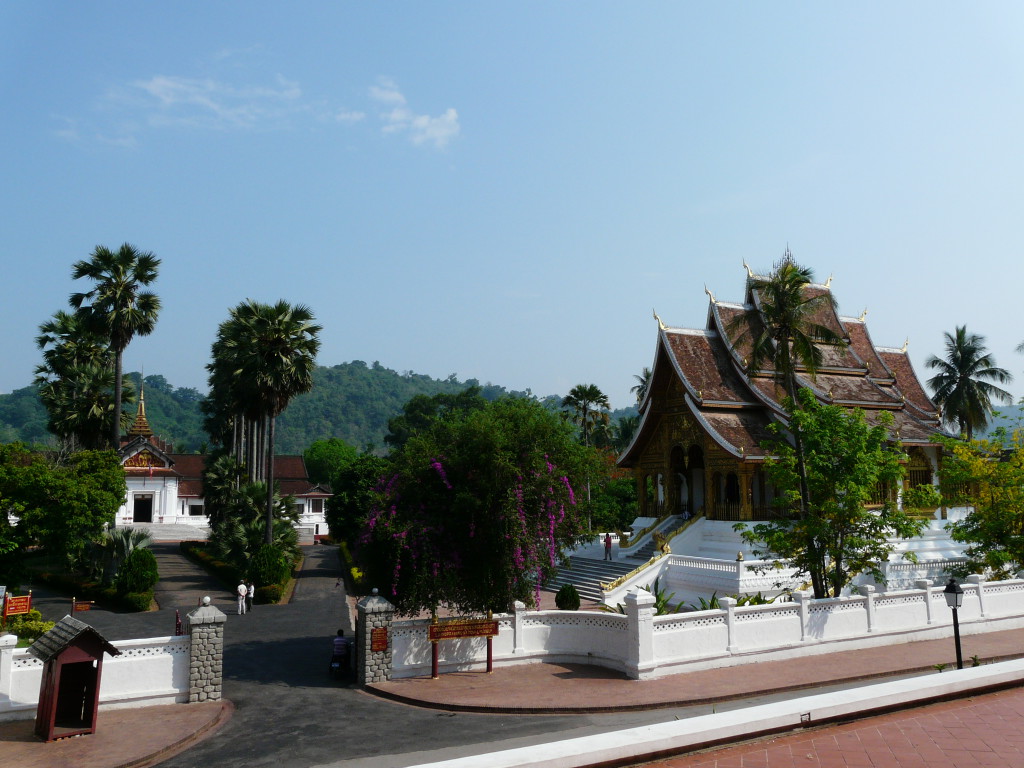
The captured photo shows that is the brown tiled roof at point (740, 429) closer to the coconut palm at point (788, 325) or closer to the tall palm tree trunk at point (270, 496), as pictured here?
the coconut palm at point (788, 325)

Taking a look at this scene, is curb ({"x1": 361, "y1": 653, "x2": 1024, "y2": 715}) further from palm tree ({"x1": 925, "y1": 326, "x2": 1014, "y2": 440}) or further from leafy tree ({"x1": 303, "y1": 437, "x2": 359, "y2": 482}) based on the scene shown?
leafy tree ({"x1": 303, "y1": 437, "x2": 359, "y2": 482})

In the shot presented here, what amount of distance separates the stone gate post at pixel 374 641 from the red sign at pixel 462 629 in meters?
0.98

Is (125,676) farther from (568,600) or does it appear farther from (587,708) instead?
(568,600)

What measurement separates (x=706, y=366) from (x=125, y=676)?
2490 centimetres

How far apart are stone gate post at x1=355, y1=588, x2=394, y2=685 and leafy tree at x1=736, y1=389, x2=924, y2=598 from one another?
31.7 feet

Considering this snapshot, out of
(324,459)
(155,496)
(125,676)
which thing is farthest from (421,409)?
(125,676)

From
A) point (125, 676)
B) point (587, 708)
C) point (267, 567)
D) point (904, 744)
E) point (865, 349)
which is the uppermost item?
point (865, 349)

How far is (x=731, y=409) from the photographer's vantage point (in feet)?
105

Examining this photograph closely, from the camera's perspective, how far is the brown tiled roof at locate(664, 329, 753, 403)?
31902 millimetres

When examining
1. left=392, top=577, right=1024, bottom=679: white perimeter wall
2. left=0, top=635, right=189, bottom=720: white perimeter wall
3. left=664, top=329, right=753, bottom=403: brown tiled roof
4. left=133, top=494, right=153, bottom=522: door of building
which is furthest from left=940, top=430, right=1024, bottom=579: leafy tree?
left=133, top=494, right=153, bottom=522: door of building

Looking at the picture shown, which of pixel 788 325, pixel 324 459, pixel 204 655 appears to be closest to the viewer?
pixel 204 655

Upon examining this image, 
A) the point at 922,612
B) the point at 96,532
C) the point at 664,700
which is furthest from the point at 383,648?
the point at 96,532

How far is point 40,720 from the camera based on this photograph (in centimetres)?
1262

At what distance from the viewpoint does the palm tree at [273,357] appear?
1232 inches
